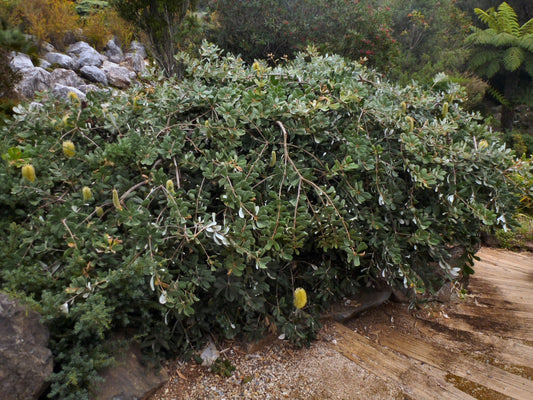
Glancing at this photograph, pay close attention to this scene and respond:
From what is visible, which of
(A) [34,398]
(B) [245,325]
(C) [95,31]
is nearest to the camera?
(A) [34,398]

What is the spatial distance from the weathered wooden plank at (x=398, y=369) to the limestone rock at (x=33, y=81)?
500cm

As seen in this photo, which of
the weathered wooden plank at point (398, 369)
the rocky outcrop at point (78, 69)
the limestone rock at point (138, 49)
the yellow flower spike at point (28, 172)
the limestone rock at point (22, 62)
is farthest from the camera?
the limestone rock at point (138, 49)

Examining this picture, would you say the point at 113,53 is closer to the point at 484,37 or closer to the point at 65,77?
the point at 65,77

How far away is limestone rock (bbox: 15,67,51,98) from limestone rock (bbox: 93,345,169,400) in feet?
15.3

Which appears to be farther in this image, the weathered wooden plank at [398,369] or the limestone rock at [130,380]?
the weathered wooden plank at [398,369]

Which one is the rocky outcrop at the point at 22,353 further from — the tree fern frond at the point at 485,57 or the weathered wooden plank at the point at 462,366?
the tree fern frond at the point at 485,57

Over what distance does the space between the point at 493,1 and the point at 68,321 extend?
1354cm

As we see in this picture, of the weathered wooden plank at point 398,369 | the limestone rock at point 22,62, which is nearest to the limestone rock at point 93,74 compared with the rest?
the limestone rock at point 22,62

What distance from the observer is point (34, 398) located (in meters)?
1.20

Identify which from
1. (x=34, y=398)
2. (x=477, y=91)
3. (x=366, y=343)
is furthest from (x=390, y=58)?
(x=34, y=398)

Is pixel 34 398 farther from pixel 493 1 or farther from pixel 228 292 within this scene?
pixel 493 1

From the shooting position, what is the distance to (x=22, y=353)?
121cm

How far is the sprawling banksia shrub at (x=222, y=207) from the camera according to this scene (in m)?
1.40

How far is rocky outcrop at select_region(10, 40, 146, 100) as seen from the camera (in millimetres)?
5117
